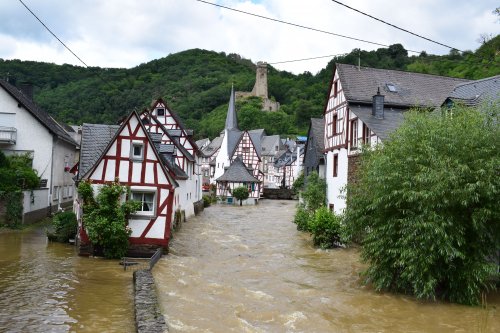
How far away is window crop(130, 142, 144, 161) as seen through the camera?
58.9 ft

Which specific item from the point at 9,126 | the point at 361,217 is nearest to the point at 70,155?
the point at 9,126

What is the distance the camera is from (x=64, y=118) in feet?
192

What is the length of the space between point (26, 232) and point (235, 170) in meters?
34.4

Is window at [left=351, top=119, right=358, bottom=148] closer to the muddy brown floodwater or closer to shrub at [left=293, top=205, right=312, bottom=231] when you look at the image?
shrub at [left=293, top=205, right=312, bottom=231]

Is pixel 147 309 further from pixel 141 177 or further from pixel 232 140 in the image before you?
pixel 232 140

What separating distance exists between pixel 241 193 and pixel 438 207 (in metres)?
40.4

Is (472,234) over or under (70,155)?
under

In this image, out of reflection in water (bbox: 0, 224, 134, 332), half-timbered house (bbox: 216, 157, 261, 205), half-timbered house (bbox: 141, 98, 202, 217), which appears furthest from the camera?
half-timbered house (bbox: 216, 157, 261, 205)

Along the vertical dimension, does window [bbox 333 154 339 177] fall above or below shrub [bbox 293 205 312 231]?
above

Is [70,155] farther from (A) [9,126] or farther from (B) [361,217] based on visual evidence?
(B) [361,217]

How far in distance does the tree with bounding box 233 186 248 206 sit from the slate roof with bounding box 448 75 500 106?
31.7 meters

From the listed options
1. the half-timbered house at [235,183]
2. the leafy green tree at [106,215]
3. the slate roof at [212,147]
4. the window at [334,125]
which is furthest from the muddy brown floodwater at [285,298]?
the slate roof at [212,147]

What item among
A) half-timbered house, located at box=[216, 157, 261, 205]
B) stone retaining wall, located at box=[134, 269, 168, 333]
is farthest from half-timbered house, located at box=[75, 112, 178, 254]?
half-timbered house, located at box=[216, 157, 261, 205]

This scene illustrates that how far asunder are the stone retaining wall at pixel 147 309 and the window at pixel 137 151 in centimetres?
576
